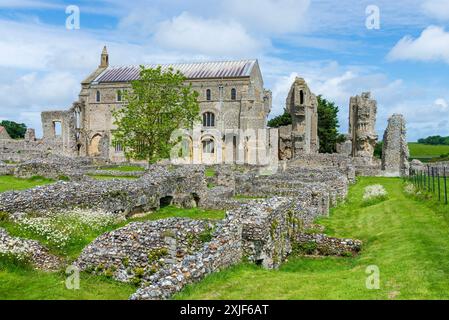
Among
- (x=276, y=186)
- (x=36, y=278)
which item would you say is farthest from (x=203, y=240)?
(x=276, y=186)

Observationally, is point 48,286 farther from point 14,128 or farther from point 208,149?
point 14,128

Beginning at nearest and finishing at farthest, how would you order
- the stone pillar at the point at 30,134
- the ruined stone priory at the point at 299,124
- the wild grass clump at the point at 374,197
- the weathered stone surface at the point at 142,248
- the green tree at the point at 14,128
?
the weathered stone surface at the point at 142,248, the wild grass clump at the point at 374,197, the ruined stone priory at the point at 299,124, the stone pillar at the point at 30,134, the green tree at the point at 14,128

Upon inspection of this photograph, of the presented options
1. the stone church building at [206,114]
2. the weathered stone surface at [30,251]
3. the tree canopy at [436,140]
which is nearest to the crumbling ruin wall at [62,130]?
the stone church building at [206,114]

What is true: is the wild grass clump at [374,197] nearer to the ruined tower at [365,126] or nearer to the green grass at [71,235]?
the green grass at [71,235]

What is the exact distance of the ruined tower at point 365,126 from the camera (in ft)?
218

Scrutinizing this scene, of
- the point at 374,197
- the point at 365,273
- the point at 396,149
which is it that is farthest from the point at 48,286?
the point at 396,149

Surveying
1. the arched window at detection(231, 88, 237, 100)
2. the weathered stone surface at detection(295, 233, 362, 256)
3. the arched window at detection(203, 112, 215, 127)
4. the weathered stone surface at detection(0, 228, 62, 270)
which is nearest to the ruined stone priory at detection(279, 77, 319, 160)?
the arched window at detection(231, 88, 237, 100)

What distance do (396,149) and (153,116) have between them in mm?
27773

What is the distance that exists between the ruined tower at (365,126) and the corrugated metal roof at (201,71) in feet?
55.5

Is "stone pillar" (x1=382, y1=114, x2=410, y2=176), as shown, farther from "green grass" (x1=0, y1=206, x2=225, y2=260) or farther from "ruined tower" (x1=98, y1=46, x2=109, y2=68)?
"ruined tower" (x1=98, y1=46, x2=109, y2=68)
